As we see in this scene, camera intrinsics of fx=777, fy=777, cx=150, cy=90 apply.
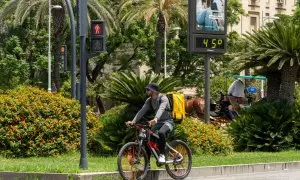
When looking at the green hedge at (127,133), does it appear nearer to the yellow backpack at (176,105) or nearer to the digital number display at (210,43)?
the digital number display at (210,43)

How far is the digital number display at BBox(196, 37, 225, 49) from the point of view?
19608 millimetres

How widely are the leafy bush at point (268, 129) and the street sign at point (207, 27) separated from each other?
10.4 ft

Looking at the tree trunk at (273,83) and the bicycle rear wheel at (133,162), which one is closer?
the bicycle rear wheel at (133,162)

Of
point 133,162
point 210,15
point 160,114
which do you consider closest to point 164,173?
point 133,162

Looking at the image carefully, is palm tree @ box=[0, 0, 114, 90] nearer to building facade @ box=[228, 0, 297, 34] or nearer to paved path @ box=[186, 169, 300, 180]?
paved path @ box=[186, 169, 300, 180]

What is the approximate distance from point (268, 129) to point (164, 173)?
8178mm

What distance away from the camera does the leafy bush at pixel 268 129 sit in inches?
861

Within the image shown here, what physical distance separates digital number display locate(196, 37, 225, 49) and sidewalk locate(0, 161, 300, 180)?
3.83 metres

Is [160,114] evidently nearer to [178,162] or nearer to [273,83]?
[178,162]

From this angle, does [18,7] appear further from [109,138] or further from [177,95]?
[177,95]

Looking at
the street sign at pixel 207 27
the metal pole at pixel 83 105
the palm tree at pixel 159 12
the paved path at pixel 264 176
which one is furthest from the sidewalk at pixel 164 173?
the palm tree at pixel 159 12

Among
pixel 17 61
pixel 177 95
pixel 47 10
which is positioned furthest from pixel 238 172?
pixel 17 61

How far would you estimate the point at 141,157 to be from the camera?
1361 cm

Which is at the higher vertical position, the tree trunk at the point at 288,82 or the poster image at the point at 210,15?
the poster image at the point at 210,15
